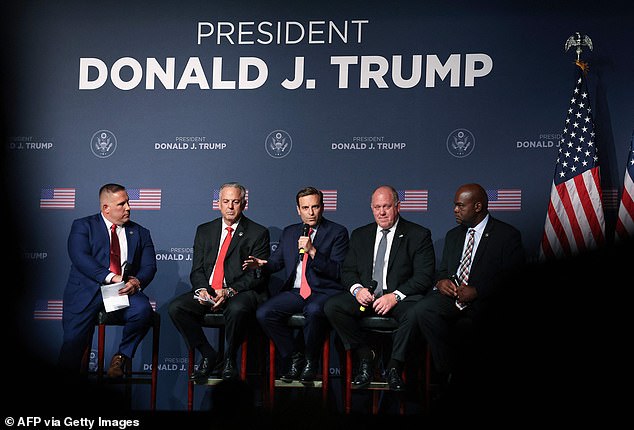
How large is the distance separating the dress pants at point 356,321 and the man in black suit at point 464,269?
0.30 feet

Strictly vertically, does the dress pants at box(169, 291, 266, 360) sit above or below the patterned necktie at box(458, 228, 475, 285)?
below

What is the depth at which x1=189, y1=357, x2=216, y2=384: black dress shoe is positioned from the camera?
552cm

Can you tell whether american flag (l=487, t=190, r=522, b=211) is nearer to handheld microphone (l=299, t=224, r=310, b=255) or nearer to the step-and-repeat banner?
the step-and-repeat banner

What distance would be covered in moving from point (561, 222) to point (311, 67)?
2288 millimetres

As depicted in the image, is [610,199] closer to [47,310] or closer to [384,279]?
[384,279]

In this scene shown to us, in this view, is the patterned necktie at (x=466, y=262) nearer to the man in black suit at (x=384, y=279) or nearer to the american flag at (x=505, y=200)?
the man in black suit at (x=384, y=279)

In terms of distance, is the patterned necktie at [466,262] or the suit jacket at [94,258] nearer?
the patterned necktie at [466,262]

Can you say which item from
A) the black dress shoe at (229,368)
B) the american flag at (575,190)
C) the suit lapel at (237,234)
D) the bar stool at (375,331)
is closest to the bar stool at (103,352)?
the black dress shoe at (229,368)

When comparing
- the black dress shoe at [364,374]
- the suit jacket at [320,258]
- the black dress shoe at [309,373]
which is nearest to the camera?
the black dress shoe at [364,374]

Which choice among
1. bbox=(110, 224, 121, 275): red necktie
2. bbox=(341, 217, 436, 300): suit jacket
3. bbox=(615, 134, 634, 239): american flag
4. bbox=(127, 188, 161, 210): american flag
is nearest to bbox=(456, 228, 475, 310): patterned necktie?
bbox=(341, 217, 436, 300): suit jacket

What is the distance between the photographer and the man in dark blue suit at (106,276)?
5.69 metres

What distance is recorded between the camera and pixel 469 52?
21.4ft

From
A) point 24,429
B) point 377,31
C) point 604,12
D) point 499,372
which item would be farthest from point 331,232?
point 499,372

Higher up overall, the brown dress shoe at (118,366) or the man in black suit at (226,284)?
the man in black suit at (226,284)
